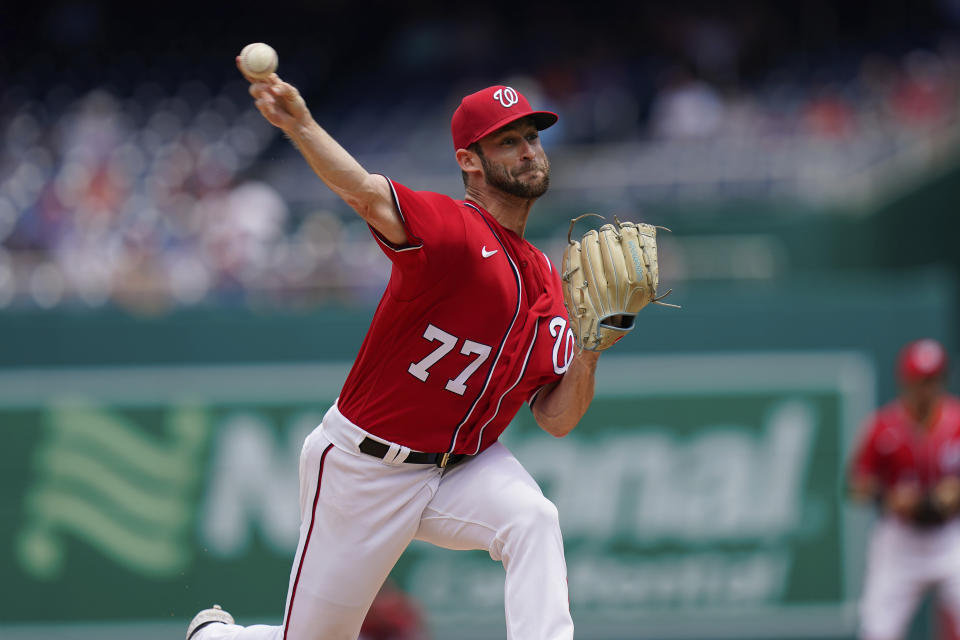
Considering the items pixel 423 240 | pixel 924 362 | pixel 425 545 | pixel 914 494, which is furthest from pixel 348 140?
pixel 423 240

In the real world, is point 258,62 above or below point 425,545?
above

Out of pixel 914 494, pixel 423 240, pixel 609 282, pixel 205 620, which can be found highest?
pixel 423 240

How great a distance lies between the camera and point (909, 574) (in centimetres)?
775

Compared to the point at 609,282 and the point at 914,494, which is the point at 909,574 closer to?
the point at 914,494

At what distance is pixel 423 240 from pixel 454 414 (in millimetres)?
623

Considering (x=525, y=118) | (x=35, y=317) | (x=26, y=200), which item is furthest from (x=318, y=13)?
(x=525, y=118)

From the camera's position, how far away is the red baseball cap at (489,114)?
3.88 m

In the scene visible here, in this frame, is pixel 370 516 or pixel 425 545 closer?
pixel 370 516

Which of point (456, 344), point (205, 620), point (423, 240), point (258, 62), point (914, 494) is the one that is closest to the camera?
point (258, 62)

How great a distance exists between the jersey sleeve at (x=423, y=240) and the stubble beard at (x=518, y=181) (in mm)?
236

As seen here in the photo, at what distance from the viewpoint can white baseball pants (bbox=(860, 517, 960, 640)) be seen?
7.73 m

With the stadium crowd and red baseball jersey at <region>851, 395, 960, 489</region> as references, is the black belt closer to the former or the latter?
red baseball jersey at <region>851, 395, 960, 489</region>

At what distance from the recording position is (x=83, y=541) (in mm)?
8844

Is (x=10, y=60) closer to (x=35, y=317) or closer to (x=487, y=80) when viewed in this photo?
(x=487, y=80)
